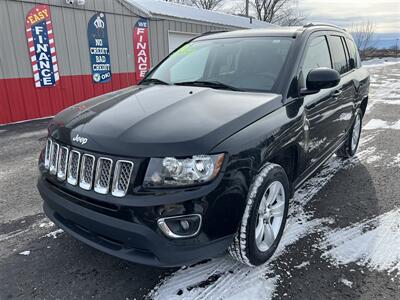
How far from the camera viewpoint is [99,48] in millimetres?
9906

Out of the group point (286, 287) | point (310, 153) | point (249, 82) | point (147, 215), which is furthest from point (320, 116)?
point (147, 215)

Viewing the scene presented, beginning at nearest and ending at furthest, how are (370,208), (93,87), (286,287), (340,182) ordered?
1. (286,287)
2. (370,208)
3. (340,182)
4. (93,87)

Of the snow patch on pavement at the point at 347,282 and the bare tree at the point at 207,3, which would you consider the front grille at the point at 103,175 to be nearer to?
the snow patch on pavement at the point at 347,282

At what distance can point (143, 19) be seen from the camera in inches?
432

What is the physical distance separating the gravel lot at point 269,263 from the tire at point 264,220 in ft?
0.55

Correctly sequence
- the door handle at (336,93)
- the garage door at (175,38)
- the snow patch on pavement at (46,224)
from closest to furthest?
1. the snow patch on pavement at (46,224)
2. the door handle at (336,93)
3. the garage door at (175,38)

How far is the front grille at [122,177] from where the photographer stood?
2.05 metres

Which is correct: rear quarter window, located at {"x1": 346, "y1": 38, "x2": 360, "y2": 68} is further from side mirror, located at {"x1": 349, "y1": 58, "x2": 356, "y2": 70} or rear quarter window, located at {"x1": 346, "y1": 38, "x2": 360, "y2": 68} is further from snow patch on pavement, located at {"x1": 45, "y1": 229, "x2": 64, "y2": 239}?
snow patch on pavement, located at {"x1": 45, "y1": 229, "x2": 64, "y2": 239}

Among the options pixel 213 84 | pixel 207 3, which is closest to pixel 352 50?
pixel 213 84

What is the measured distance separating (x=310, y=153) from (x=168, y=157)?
1725 mm

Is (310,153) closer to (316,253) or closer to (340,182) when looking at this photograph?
(316,253)

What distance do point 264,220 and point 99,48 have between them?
8.87 metres

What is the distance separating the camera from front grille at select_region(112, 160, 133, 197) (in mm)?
2049

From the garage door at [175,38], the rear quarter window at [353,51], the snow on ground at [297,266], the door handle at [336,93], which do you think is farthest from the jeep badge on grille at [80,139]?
the garage door at [175,38]
